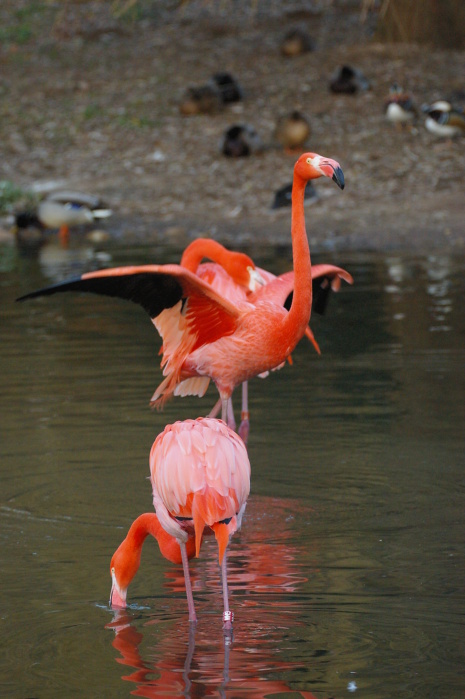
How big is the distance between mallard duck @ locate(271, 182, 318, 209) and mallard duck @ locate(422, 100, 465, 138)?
210 centimetres

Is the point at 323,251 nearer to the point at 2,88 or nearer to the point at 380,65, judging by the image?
the point at 380,65

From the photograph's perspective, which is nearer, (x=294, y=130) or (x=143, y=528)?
(x=143, y=528)

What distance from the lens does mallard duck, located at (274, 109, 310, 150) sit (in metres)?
15.0

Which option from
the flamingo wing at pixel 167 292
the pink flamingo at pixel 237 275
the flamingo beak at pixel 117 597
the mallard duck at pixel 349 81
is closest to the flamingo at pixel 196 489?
the flamingo beak at pixel 117 597

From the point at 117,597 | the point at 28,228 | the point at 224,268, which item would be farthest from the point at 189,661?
the point at 28,228

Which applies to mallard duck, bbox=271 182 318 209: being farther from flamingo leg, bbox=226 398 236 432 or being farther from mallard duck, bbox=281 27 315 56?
flamingo leg, bbox=226 398 236 432

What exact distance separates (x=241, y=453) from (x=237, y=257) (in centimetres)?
252

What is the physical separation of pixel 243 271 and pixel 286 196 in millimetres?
7636

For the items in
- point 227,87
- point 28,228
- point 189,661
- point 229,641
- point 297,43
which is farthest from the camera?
point 297,43

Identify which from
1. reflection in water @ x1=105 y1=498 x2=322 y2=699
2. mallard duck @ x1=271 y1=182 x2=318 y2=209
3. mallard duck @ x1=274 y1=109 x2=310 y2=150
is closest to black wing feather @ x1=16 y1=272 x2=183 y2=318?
reflection in water @ x1=105 y1=498 x2=322 y2=699

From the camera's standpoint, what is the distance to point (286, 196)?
1357cm

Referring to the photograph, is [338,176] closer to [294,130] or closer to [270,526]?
[270,526]

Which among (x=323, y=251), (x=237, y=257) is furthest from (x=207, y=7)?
(x=237, y=257)

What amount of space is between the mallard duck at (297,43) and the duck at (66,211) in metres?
5.27
